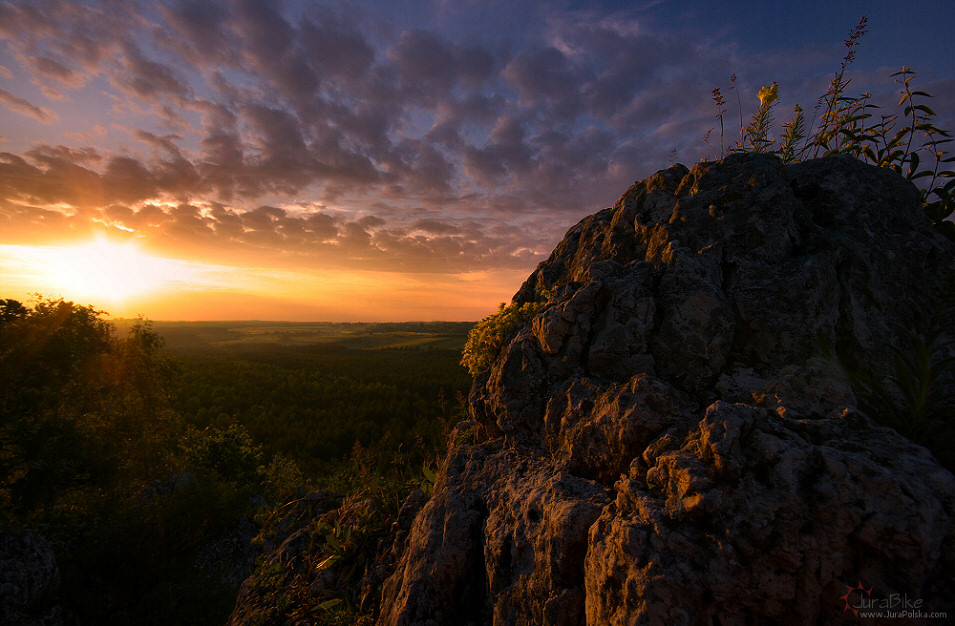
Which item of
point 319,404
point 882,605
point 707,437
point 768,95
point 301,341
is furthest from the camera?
point 301,341

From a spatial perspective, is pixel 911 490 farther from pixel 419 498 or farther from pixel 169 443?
pixel 169 443

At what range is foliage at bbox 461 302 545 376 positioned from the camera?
6.59 meters

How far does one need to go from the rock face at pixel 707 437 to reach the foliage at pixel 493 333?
433 mm

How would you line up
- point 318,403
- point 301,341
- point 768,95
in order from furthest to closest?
point 301,341, point 318,403, point 768,95

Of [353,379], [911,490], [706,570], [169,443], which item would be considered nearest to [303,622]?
[706,570]

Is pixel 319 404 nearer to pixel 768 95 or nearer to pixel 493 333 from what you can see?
pixel 493 333

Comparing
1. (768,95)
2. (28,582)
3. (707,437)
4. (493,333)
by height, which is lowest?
(28,582)

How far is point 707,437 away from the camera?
307cm

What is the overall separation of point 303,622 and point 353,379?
5706cm

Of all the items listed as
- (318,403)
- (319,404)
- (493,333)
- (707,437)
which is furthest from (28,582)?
(318,403)

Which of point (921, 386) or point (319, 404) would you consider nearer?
point (921, 386)

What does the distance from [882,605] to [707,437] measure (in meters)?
1.28

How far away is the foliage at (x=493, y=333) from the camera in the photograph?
6.59 m

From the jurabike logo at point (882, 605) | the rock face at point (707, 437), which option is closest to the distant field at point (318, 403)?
the rock face at point (707, 437)
